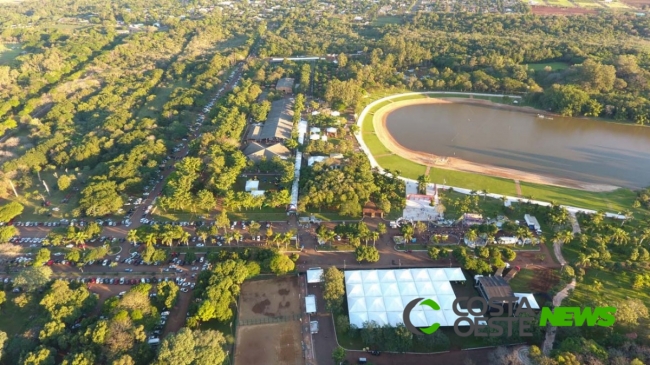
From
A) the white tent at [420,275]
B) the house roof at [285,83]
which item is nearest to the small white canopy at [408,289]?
the white tent at [420,275]

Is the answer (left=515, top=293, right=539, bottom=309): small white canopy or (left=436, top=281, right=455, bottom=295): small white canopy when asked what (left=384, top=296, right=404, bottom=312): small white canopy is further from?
(left=515, top=293, right=539, bottom=309): small white canopy

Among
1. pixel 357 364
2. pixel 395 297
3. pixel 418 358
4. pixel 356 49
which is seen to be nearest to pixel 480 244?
pixel 395 297

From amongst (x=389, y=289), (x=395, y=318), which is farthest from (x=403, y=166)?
(x=395, y=318)

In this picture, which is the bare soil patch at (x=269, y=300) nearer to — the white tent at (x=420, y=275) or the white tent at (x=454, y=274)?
the white tent at (x=420, y=275)

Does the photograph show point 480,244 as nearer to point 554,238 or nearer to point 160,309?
point 554,238

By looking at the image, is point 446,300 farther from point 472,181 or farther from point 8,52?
point 8,52

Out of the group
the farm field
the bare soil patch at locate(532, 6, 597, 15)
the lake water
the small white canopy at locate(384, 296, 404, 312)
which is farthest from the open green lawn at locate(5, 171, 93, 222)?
the bare soil patch at locate(532, 6, 597, 15)
